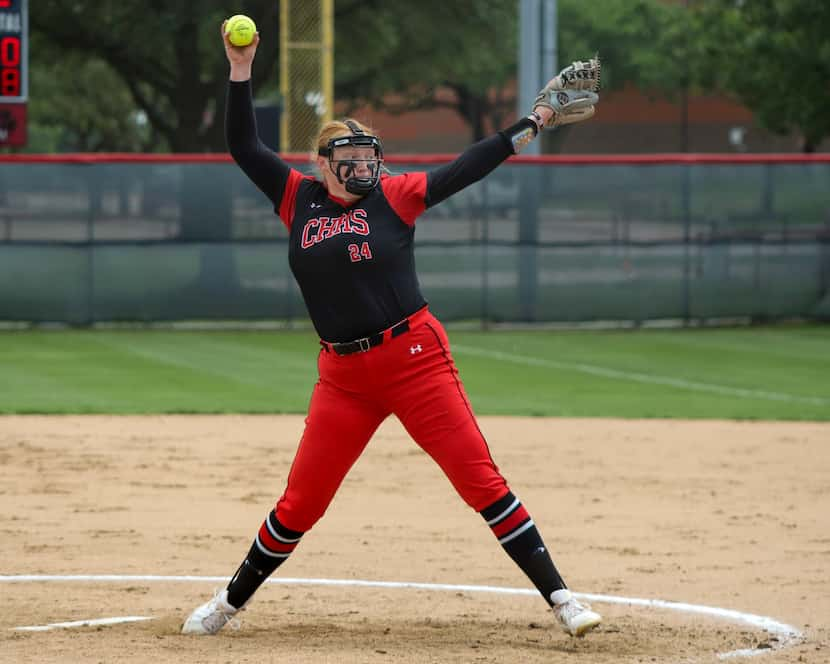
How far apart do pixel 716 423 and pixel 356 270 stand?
7.58m

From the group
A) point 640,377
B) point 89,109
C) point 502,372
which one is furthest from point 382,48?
point 89,109

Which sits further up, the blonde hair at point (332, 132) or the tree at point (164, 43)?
the tree at point (164, 43)

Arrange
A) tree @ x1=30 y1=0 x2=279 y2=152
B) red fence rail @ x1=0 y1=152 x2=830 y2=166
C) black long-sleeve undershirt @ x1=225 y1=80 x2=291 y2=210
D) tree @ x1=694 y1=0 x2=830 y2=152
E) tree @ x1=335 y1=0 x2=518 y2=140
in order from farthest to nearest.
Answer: tree @ x1=335 y1=0 x2=518 y2=140
tree @ x1=30 y1=0 x2=279 y2=152
tree @ x1=694 y1=0 x2=830 y2=152
red fence rail @ x1=0 y1=152 x2=830 y2=166
black long-sleeve undershirt @ x1=225 y1=80 x2=291 y2=210

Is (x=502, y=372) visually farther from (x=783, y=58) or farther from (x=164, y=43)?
(x=164, y=43)

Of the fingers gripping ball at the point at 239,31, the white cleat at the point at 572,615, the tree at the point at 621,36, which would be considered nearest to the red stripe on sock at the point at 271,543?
the white cleat at the point at 572,615

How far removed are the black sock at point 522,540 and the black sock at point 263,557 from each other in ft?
2.54

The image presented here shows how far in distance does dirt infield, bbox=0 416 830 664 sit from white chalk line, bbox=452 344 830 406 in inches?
74.1

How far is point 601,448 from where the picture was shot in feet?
37.0

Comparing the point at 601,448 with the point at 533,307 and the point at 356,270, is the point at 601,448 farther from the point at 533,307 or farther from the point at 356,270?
the point at 533,307

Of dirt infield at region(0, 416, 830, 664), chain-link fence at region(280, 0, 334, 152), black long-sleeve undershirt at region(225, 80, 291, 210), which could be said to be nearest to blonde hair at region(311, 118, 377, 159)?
black long-sleeve undershirt at region(225, 80, 291, 210)

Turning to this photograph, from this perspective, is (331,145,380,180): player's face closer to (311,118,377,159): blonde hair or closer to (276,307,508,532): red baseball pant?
(311,118,377,159): blonde hair

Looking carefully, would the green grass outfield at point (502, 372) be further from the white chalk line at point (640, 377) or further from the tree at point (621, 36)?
the tree at point (621, 36)

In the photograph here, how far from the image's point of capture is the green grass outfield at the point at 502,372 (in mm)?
13438

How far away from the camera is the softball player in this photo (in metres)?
5.64
